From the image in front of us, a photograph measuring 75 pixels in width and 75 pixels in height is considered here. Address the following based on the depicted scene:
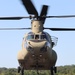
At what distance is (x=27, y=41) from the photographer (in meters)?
20.5

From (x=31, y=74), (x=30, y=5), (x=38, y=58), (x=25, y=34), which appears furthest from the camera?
(x=31, y=74)

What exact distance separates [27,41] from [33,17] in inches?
75.6

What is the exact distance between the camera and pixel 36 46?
1958 cm

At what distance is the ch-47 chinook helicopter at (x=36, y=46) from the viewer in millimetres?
19825

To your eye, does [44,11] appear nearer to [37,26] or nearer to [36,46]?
[37,26]

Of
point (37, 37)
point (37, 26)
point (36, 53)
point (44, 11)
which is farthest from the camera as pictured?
point (37, 26)

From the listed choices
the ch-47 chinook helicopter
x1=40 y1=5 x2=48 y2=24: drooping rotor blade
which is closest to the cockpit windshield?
the ch-47 chinook helicopter

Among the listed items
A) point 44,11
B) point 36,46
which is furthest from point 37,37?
point 44,11

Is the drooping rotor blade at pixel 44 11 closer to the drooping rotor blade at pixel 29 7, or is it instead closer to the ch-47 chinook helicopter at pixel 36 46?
the ch-47 chinook helicopter at pixel 36 46

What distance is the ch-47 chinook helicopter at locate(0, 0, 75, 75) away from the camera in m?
19.8

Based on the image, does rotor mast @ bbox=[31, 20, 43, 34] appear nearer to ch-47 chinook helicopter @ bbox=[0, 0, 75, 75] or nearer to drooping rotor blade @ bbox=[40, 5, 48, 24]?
ch-47 chinook helicopter @ bbox=[0, 0, 75, 75]

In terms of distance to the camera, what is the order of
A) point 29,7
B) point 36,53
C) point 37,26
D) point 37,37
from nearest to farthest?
point 29,7 → point 36,53 → point 37,37 → point 37,26

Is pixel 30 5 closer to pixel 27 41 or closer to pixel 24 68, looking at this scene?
pixel 27 41

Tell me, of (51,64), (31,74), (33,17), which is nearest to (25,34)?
(33,17)
